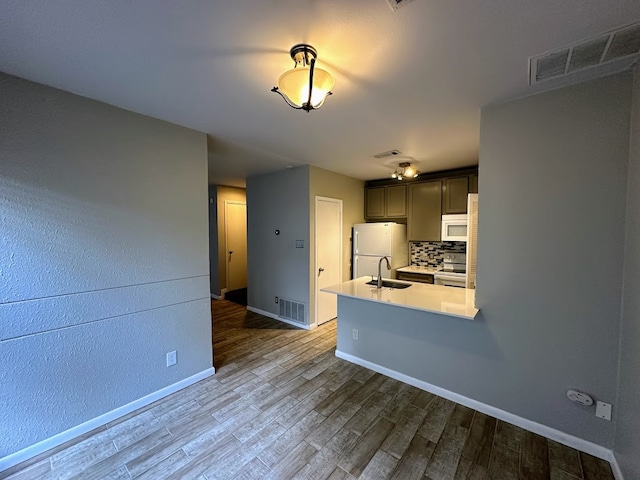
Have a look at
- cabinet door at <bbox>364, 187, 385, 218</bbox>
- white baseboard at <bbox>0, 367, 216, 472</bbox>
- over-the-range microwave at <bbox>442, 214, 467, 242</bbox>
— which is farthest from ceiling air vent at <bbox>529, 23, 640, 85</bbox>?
white baseboard at <bbox>0, 367, 216, 472</bbox>

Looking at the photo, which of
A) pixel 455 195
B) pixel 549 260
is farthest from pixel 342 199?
pixel 549 260

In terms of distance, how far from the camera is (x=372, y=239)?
4.46 meters

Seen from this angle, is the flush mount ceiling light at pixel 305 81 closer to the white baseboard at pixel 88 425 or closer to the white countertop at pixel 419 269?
the white baseboard at pixel 88 425

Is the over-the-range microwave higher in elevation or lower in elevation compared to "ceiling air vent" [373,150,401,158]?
lower

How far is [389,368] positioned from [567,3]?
2.92m

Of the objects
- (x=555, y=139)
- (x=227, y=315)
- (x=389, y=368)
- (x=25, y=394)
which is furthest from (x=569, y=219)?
(x=227, y=315)

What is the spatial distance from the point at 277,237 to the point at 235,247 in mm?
2098

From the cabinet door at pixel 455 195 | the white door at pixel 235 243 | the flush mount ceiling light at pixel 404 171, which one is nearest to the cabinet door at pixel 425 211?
the cabinet door at pixel 455 195

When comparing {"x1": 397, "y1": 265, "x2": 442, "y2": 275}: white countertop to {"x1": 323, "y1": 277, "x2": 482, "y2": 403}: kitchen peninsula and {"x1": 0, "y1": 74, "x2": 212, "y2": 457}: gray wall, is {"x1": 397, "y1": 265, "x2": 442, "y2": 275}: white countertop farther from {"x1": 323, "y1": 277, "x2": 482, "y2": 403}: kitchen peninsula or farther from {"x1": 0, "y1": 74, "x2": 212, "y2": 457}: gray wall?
{"x1": 0, "y1": 74, "x2": 212, "y2": 457}: gray wall

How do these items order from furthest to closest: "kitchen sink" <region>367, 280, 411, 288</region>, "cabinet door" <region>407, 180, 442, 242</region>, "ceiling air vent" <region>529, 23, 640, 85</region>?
"cabinet door" <region>407, 180, 442, 242</region> → "kitchen sink" <region>367, 280, 411, 288</region> → "ceiling air vent" <region>529, 23, 640, 85</region>

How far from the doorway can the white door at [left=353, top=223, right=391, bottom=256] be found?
2832 mm

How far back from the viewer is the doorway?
575 cm

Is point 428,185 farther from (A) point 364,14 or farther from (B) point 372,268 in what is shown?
(A) point 364,14

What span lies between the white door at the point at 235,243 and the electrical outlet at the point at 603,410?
18.8 feet
